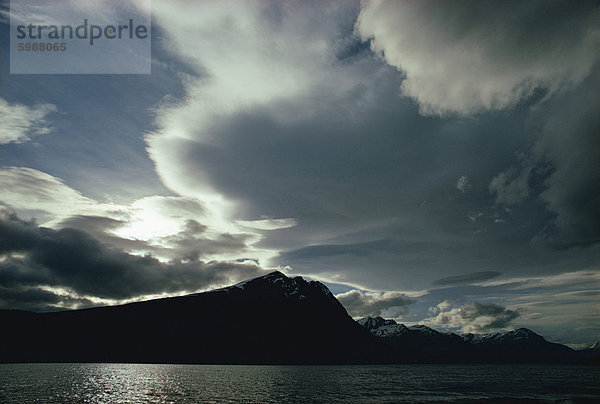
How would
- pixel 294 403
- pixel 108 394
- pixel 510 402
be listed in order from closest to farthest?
1. pixel 294 403
2. pixel 510 402
3. pixel 108 394

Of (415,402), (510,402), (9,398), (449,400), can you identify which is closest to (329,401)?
(415,402)

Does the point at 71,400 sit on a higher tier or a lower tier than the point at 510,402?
higher

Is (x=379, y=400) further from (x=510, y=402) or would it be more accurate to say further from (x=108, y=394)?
(x=108, y=394)

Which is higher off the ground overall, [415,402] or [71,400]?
[71,400]

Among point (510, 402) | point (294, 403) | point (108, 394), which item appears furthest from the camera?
point (108, 394)

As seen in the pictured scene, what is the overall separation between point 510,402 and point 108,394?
99.7m

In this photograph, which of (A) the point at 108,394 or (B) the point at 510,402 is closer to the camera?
(B) the point at 510,402

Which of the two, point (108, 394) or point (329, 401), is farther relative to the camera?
point (108, 394)

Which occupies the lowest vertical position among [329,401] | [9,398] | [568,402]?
[568,402]

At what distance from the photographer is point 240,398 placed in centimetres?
7612

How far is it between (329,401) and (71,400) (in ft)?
191

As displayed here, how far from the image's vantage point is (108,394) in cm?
8456

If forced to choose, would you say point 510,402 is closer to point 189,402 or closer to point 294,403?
point 294,403

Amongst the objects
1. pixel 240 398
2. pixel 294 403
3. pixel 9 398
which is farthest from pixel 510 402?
pixel 9 398
